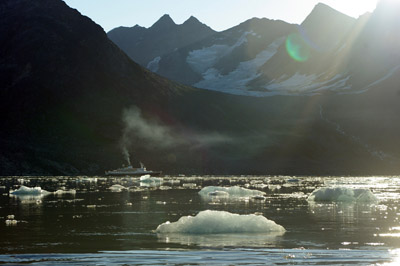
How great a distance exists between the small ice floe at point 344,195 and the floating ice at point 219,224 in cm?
3572

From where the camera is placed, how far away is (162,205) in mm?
73562

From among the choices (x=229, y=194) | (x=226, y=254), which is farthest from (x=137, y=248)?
(x=229, y=194)

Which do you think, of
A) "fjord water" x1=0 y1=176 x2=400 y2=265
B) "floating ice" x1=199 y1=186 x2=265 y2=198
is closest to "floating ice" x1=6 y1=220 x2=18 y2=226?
"fjord water" x1=0 y1=176 x2=400 y2=265

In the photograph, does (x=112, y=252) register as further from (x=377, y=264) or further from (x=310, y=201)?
Answer: (x=310, y=201)

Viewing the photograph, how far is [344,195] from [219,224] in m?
38.7

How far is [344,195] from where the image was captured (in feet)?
254

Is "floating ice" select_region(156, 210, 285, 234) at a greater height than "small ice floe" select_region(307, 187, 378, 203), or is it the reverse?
"small ice floe" select_region(307, 187, 378, 203)

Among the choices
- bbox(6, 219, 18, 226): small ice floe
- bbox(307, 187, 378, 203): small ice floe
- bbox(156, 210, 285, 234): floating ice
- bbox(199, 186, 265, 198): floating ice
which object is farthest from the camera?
bbox(199, 186, 265, 198): floating ice

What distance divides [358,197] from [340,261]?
153 feet

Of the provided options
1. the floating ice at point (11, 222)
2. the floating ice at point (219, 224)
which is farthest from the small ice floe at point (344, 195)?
the floating ice at point (11, 222)

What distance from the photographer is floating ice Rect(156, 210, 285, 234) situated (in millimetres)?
42562

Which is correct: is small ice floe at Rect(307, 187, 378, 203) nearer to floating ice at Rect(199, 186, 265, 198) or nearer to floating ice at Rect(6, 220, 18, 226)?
floating ice at Rect(199, 186, 265, 198)

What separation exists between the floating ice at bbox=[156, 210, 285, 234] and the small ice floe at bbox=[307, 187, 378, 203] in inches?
1406

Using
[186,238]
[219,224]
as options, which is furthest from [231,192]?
[186,238]
